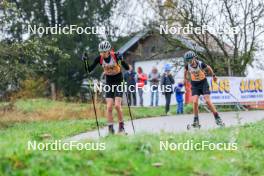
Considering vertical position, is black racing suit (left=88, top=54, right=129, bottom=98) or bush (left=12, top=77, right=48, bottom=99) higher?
black racing suit (left=88, top=54, right=129, bottom=98)

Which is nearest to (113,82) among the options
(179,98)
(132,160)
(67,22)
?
(132,160)

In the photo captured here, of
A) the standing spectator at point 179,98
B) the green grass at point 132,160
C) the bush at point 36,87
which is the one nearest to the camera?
the green grass at point 132,160

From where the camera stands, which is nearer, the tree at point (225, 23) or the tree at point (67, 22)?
the tree at point (225, 23)

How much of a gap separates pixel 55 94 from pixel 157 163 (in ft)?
103

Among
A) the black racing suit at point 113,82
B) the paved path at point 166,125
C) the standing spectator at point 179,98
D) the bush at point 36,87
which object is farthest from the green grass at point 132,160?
the bush at point 36,87

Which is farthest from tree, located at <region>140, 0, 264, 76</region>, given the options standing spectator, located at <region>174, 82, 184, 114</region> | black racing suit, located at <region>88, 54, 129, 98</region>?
black racing suit, located at <region>88, 54, 129, 98</region>

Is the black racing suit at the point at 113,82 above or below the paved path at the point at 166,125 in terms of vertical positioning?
above

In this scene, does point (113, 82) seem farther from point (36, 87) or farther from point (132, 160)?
point (36, 87)

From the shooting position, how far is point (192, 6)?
28.4 m

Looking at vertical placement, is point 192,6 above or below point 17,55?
above

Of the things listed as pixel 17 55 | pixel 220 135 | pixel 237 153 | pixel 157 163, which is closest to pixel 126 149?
pixel 157 163

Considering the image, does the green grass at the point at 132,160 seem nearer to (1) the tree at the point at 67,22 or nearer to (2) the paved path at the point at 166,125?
(2) the paved path at the point at 166,125

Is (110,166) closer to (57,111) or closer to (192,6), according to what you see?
(57,111)

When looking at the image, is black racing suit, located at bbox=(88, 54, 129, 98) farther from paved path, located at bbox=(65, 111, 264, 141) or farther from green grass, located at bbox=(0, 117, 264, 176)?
green grass, located at bbox=(0, 117, 264, 176)
